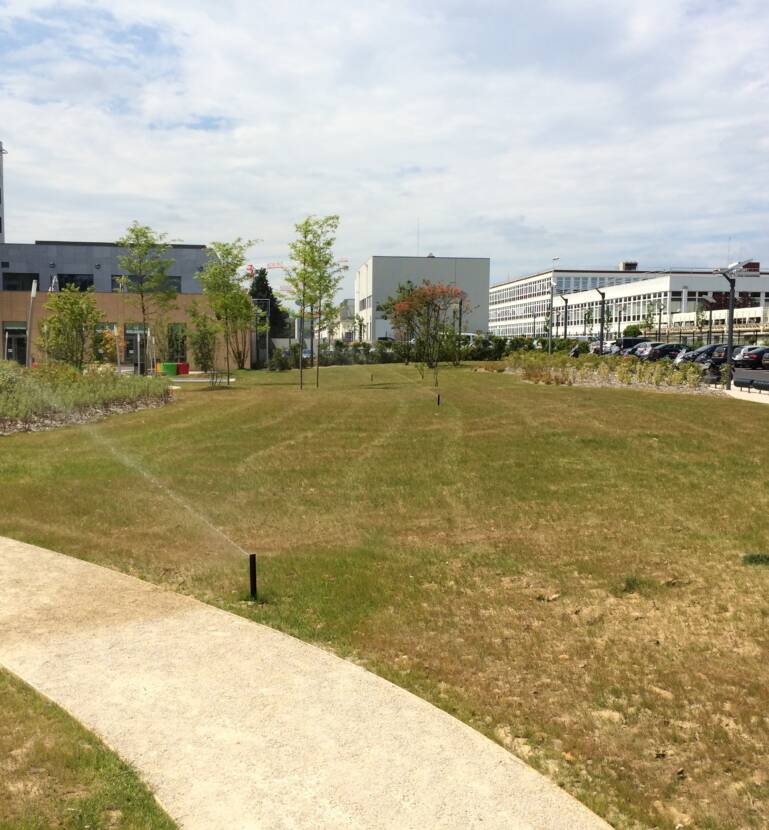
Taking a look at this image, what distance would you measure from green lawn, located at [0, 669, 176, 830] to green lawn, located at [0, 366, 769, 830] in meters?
2.01

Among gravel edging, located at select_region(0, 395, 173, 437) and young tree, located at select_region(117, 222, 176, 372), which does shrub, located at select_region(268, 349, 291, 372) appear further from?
gravel edging, located at select_region(0, 395, 173, 437)

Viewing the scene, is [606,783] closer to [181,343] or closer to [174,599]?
[174,599]

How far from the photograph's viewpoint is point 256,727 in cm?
460

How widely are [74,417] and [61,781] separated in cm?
1788

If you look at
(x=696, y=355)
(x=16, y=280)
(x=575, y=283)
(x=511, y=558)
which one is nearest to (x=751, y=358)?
(x=696, y=355)

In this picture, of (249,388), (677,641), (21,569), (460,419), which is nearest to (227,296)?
(249,388)

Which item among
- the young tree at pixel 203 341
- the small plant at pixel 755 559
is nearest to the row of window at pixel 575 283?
the young tree at pixel 203 341

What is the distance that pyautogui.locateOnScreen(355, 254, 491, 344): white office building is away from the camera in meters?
109

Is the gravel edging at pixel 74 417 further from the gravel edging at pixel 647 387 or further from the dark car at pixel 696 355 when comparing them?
→ the dark car at pixel 696 355

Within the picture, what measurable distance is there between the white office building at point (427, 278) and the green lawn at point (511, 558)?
91820 millimetres

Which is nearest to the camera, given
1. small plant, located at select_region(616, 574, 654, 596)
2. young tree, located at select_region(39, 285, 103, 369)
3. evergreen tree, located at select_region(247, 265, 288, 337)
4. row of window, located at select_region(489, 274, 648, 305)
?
small plant, located at select_region(616, 574, 654, 596)

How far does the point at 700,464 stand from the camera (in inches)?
536

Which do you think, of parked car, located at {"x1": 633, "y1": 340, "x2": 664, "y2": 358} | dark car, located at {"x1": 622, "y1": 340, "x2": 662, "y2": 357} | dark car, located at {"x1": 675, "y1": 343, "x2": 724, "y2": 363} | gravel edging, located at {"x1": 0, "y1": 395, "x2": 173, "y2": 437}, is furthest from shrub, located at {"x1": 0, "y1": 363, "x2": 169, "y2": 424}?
dark car, located at {"x1": 622, "y1": 340, "x2": 662, "y2": 357}

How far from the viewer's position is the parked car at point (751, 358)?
157ft
